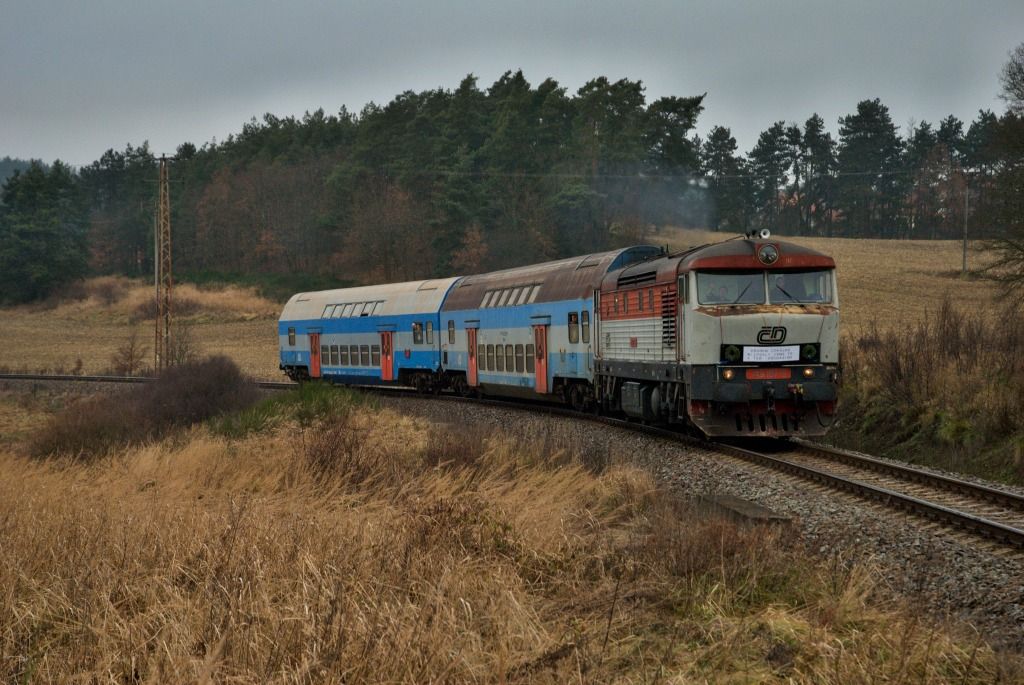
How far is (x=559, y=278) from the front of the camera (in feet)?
77.8

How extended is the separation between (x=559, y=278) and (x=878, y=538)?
1386 centimetres

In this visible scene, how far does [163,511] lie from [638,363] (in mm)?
10863

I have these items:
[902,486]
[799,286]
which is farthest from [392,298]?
[902,486]

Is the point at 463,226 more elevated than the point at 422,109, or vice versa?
the point at 422,109

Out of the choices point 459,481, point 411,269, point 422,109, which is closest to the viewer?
point 459,481

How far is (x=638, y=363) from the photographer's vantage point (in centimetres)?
1875

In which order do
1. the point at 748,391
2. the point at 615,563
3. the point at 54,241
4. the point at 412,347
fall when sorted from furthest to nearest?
the point at 54,241 → the point at 412,347 → the point at 748,391 → the point at 615,563

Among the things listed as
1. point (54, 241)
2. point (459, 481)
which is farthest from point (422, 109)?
point (459, 481)

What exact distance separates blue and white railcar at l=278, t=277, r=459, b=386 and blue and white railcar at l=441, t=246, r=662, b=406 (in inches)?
43.7

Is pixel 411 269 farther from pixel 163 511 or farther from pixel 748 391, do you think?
pixel 163 511

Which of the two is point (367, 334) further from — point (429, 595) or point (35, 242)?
point (35, 242)

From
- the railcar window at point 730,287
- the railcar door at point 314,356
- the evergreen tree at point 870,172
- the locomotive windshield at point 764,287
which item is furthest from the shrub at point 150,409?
the evergreen tree at point 870,172

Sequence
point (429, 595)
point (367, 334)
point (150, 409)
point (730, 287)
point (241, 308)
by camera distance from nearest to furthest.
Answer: point (429, 595)
point (730, 287)
point (150, 409)
point (367, 334)
point (241, 308)

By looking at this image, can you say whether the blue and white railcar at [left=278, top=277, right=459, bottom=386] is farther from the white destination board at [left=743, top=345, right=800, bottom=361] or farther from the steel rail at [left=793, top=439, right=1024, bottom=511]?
the steel rail at [left=793, top=439, right=1024, bottom=511]
